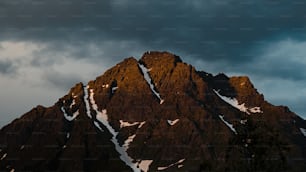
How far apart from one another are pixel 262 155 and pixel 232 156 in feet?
8.24

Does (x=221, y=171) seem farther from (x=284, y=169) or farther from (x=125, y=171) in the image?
(x=125, y=171)

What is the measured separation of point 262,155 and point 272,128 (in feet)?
5.54

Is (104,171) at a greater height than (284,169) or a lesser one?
greater

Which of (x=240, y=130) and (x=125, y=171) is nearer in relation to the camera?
(x=240, y=130)

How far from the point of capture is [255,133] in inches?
1254

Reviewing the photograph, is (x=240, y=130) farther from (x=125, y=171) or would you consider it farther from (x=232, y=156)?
Answer: (x=125, y=171)

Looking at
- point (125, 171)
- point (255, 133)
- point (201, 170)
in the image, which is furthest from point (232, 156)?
point (125, 171)

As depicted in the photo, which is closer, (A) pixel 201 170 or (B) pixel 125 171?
(A) pixel 201 170

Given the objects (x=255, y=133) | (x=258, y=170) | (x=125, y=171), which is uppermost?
(x=125, y=171)

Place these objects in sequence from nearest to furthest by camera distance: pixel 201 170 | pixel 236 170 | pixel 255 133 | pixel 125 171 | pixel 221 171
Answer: pixel 255 133
pixel 236 170
pixel 221 171
pixel 201 170
pixel 125 171

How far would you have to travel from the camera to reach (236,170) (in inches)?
1336

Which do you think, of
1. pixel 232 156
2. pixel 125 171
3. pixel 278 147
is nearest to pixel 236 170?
pixel 232 156

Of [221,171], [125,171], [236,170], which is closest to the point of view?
[236,170]

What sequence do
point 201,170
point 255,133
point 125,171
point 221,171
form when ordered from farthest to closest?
point 125,171 < point 201,170 < point 221,171 < point 255,133
